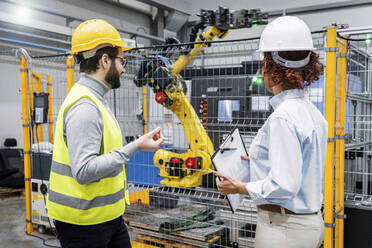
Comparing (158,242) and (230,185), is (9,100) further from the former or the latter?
(230,185)

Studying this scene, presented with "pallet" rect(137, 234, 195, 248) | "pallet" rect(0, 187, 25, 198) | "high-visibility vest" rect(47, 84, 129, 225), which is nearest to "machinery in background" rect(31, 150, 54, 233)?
"pallet" rect(137, 234, 195, 248)

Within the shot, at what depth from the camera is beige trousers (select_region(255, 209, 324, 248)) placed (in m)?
1.46

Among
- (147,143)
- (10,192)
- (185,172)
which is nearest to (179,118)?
(185,172)

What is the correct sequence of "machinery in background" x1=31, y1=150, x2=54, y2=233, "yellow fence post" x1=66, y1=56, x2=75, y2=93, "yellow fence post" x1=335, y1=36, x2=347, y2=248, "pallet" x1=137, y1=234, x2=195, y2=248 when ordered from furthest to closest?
"machinery in background" x1=31, y1=150, x2=54, y2=233 → "yellow fence post" x1=66, y1=56, x2=75, y2=93 → "pallet" x1=137, y1=234, x2=195, y2=248 → "yellow fence post" x1=335, y1=36, x2=347, y2=248

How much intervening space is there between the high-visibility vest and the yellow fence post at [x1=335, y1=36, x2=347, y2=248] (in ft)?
5.89

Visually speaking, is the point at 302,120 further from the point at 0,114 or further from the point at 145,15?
the point at 145,15

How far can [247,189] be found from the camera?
147 cm

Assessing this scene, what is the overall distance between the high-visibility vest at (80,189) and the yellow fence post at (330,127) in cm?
165

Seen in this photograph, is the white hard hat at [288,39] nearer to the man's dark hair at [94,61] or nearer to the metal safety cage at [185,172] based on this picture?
the man's dark hair at [94,61]

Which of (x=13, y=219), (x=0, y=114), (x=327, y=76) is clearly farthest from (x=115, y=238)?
(x=0, y=114)

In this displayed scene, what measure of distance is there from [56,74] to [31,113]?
2.86 m

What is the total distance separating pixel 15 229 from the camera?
15.4ft

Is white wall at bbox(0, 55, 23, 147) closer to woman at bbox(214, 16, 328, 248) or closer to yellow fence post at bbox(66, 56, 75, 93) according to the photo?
yellow fence post at bbox(66, 56, 75, 93)

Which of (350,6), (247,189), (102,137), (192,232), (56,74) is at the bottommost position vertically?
(192,232)
